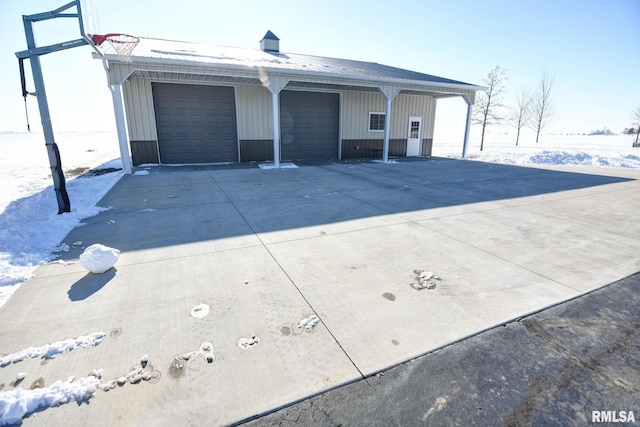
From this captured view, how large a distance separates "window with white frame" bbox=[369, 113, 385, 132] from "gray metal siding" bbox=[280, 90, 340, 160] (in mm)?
1850

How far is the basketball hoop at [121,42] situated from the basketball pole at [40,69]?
1032mm

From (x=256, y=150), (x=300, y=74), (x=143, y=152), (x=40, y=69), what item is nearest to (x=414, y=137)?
(x=300, y=74)

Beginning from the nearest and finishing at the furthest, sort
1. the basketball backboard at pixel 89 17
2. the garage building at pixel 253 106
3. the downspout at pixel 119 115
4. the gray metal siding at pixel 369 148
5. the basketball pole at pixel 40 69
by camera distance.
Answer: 1. the basketball pole at pixel 40 69
2. the basketball backboard at pixel 89 17
3. the downspout at pixel 119 115
4. the garage building at pixel 253 106
5. the gray metal siding at pixel 369 148

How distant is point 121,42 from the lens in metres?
7.25

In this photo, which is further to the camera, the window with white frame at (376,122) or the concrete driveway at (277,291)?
the window with white frame at (376,122)

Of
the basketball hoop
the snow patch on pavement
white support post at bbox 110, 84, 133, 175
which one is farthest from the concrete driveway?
white support post at bbox 110, 84, 133, 175

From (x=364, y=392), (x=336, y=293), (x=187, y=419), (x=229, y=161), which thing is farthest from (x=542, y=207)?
(x=229, y=161)

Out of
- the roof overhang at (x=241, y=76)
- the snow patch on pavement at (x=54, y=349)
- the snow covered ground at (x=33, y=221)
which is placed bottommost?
the snow patch on pavement at (x=54, y=349)

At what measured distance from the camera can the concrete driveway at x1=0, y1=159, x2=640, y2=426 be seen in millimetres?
1945

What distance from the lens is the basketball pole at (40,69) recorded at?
16.5 feet

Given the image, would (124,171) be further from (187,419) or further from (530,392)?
(530,392)

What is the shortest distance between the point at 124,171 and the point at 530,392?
11162 millimetres

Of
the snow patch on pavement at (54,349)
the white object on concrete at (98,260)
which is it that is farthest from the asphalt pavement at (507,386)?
the white object on concrete at (98,260)

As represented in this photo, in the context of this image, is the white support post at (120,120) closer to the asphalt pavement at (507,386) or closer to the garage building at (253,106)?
A: the garage building at (253,106)
